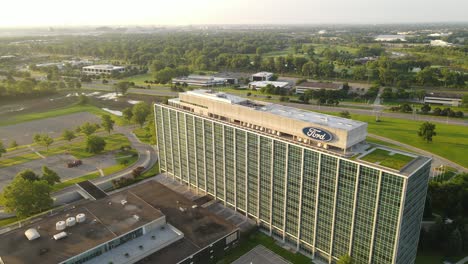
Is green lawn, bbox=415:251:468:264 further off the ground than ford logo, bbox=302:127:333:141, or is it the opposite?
ford logo, bbox=302:127:333:141

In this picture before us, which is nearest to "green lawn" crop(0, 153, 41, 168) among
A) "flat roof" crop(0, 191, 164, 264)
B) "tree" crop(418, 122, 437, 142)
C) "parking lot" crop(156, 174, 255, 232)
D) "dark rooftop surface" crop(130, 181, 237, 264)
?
"parking lot" crop(156, 174, 255, 232)

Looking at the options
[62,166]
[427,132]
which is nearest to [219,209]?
[62,166]

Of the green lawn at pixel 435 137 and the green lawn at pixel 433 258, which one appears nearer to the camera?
the green lawn at pixel 433 258

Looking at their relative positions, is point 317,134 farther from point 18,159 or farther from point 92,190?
point 18,159

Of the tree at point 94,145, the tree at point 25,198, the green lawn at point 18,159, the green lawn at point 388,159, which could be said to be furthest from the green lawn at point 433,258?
the green lawn at point 18,159

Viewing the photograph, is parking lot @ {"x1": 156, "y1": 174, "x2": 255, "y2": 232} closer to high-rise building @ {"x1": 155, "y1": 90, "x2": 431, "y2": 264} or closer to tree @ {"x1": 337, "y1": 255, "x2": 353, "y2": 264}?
high-rise building @ {"x1": 155, "y1": 90, "x2": 431, "y2": 264}

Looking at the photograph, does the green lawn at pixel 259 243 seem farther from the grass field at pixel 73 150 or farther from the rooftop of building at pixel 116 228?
the grass field at pixel 73 150
